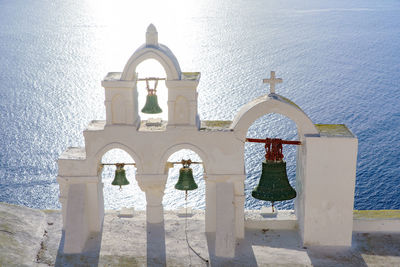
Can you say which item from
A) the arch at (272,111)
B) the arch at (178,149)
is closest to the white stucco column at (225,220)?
the arch at (178,149)

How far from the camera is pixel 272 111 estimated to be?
16.3 m

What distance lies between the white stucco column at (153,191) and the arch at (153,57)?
319cm

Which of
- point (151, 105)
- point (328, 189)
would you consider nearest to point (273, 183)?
point (328, 189)

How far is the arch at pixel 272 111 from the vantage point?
639 inches

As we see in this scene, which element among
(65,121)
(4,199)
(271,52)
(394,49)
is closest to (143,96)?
(65,121)

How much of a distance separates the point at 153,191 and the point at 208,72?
4764 cm

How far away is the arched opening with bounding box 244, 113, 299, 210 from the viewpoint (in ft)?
123

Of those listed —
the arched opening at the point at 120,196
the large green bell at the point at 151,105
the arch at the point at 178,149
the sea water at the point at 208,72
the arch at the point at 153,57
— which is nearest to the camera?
the arch at the point at 153,57

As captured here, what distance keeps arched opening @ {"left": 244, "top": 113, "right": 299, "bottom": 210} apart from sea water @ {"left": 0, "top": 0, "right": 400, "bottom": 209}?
12cm

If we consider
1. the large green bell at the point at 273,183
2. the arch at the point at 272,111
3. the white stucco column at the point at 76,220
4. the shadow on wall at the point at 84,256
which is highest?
the arch at the point at 272,111

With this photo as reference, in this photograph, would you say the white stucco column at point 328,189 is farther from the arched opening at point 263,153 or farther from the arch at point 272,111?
the arched opening at point 263,153

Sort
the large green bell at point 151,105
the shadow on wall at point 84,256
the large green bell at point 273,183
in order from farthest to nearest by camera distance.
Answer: the large green bell at point 151,105
the large green bell at point 273,183
the shadow on wall at point 84,256

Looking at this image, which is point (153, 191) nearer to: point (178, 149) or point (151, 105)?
point (178, 149)

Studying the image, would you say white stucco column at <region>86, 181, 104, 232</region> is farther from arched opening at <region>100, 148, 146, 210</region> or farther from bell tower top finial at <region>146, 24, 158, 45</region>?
arched opening at <region>100, 148, 146, 210</region>
